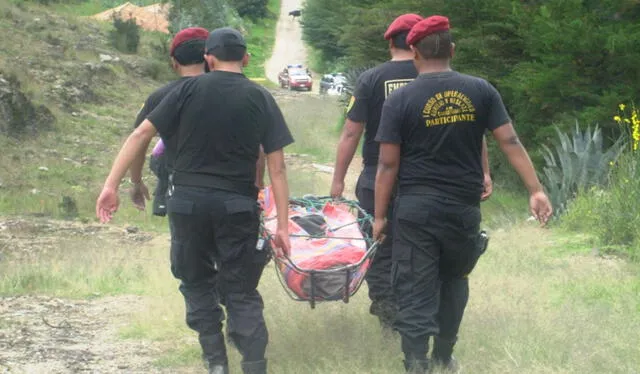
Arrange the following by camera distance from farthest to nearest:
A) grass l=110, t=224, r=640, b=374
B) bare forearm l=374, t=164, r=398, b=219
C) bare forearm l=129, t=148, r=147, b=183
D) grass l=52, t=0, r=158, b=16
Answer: grass l=52, t=0, r=158, b=16 < bare forearm l=129, t=148, r=147, b=183 < grass l=110, t=224, r=640, b=374 < bare forearm l=374, t=164, r=398, b=219

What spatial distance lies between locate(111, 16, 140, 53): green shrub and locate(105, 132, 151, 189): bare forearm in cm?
3742

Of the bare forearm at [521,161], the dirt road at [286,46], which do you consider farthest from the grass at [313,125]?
the dirt road at [286,46]

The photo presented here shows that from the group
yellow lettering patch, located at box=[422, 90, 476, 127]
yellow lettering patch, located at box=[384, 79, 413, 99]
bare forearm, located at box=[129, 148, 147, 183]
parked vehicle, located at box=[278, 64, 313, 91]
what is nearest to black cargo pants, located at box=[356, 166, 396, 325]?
yellow lettering patch, located at box=[384, 79, 413, 99]

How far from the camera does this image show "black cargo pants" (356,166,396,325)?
6.26 meters

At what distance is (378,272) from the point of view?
6.31 metres

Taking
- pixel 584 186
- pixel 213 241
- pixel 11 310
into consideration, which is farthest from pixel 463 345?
pixel 584 186

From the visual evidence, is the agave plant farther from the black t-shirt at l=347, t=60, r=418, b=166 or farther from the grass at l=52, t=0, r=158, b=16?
the grass at l=52, t=0, r=158, b=16

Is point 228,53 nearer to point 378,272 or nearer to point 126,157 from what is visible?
point 126,157

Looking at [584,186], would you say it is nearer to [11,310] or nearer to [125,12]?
[11,310]

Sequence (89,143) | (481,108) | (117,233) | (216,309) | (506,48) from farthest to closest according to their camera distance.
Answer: (89,143) → (506,48) → (117,233) → (216,309) → (481,108)

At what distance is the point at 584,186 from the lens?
12406 mm

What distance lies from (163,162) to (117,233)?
9.34 meters

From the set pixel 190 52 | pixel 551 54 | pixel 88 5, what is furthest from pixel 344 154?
pixel 88 5

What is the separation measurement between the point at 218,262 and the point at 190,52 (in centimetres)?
135
